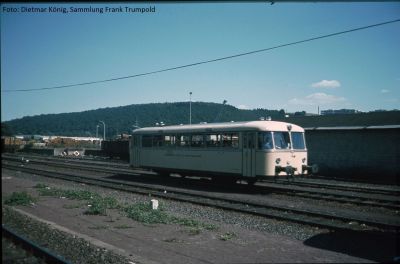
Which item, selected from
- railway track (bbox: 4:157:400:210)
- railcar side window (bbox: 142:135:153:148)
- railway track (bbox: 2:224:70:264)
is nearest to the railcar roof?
railcar side window (bbox: 142:135:153:148)

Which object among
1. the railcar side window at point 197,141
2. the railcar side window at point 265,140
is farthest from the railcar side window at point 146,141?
A: the railcar side window at point 265,140

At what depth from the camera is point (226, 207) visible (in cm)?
1291

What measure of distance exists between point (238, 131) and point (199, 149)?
266 cm

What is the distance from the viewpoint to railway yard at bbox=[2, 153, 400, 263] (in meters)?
7.59

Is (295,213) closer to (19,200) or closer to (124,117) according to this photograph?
(19,200)

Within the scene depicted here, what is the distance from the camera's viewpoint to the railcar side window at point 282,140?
1658 cm

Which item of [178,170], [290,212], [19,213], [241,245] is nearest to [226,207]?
[290,212]

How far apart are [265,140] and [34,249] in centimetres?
1081

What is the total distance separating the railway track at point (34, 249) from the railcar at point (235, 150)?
10.1 meters

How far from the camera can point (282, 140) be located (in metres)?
16.9

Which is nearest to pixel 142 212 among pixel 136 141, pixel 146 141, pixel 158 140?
pixel 158 140

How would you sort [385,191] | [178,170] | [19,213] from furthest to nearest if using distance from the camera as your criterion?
[178,170], [385,191], [19,213]

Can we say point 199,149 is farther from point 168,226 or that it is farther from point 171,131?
point 168,226

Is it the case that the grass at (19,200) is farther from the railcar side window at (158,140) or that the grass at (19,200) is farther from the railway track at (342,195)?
the railcar side window at (158,140)
